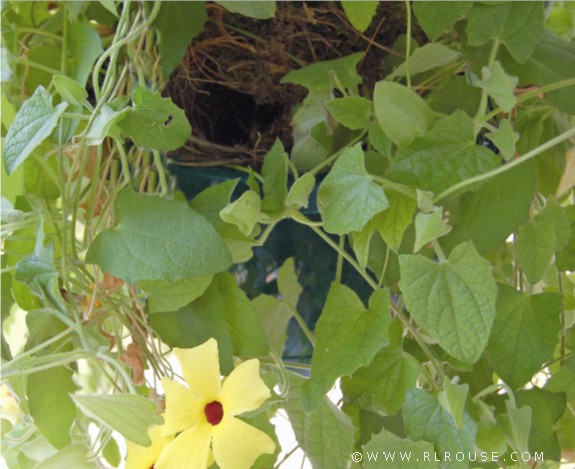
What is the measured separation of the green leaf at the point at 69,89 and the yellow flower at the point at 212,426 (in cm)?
14

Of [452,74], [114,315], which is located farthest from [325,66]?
[114,315]

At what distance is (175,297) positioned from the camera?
432mm

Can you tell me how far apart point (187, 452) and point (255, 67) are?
297 millimetres

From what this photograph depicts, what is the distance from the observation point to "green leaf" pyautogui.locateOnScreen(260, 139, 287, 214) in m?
0.43

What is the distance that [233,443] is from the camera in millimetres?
389

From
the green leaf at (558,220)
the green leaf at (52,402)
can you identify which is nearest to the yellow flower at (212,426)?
the green leaf at (52,402)

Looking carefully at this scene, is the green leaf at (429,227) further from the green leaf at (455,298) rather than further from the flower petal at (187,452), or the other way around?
the flower petal at (187,452)

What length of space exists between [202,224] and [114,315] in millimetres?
111

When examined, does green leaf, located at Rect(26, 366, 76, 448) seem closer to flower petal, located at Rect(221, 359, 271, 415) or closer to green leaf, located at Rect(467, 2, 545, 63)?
flower petal, located at Rect(221, 359, 271, 415)

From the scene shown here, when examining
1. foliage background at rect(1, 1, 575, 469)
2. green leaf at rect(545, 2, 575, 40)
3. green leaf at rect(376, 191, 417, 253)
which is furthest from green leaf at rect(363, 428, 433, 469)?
green leaf at rect(545, 2, 575, 40)

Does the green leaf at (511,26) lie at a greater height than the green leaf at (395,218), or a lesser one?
greater

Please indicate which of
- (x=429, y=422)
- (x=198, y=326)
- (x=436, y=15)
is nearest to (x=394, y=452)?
(x=429, y=422)

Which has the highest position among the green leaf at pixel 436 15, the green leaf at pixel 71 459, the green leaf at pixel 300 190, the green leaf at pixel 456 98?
the green leaf at pixel 436 15

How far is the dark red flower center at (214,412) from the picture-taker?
1.32 feet
